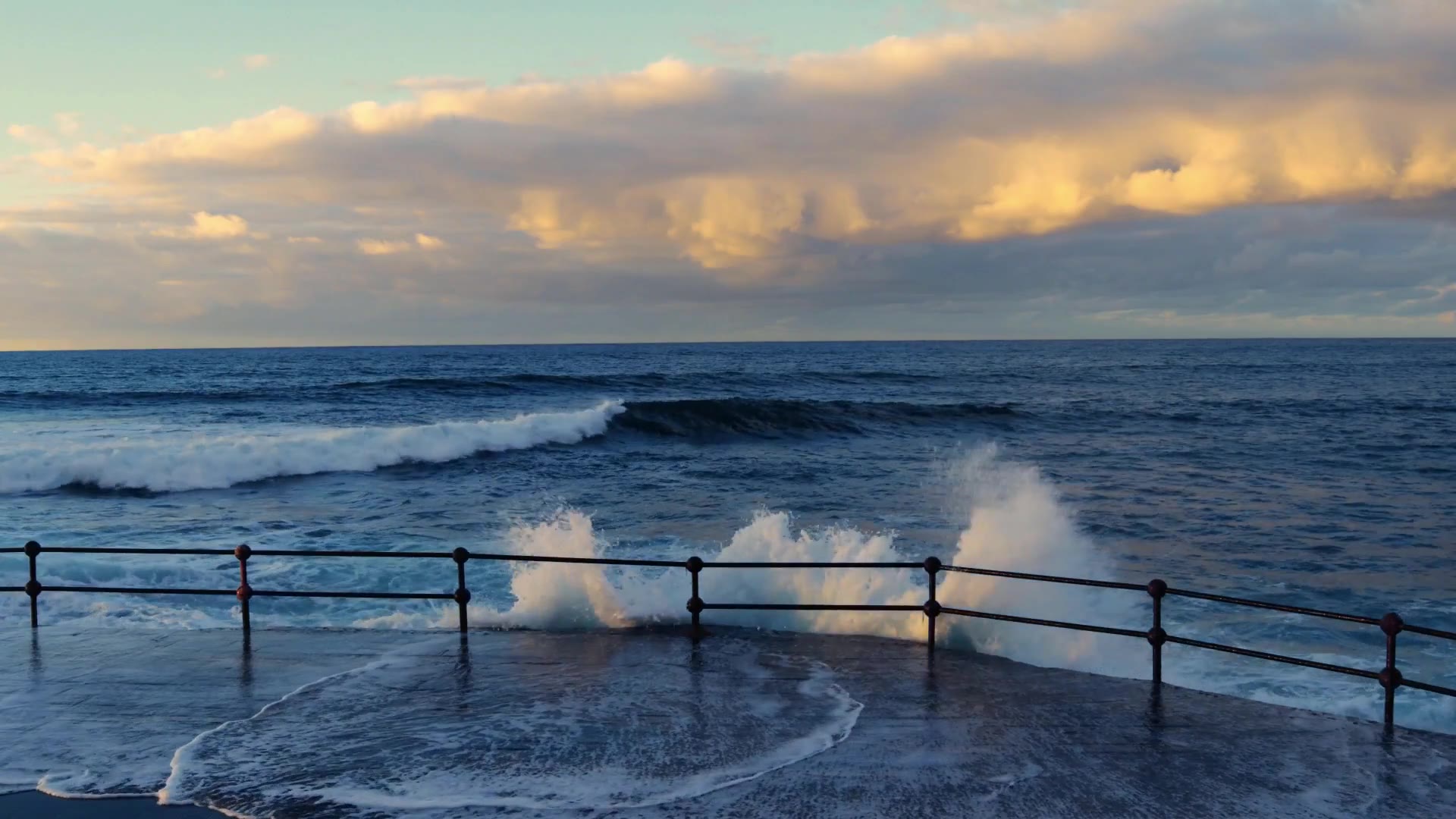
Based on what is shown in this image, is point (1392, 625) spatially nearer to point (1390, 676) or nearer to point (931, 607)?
point (1390, 676)

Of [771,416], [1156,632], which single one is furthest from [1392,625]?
[771,416]

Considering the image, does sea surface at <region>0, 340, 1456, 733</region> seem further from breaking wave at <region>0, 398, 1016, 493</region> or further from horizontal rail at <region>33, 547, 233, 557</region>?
horizontal rail at <region>33, 547, 233, 557</region>

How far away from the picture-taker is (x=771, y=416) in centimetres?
4362

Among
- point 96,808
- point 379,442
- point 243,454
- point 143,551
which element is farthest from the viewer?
point 379,442

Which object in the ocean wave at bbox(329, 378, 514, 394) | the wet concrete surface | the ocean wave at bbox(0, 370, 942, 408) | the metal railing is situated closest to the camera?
the wet concrete surface

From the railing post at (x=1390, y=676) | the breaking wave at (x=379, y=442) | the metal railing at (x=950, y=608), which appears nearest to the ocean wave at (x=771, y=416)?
the breaking wave at (x=379, y=442)

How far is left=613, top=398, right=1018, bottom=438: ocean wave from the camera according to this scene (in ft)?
135

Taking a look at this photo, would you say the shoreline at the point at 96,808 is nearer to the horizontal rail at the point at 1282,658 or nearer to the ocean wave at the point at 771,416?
the horizontal rail at the point at 1282,658

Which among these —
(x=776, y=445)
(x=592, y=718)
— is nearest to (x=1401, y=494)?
(x=776, y=445)

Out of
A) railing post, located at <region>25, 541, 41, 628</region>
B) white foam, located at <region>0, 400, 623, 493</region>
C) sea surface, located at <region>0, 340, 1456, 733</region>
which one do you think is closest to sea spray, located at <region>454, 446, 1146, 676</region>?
sea surface, located at <region>0, 340, 1456, 733</region>

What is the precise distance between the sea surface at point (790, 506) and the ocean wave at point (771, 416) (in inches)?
9.5

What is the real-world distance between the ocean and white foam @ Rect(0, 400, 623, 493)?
115 mm

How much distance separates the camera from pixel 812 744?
6344mm

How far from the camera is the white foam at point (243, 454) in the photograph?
26.3 metres
